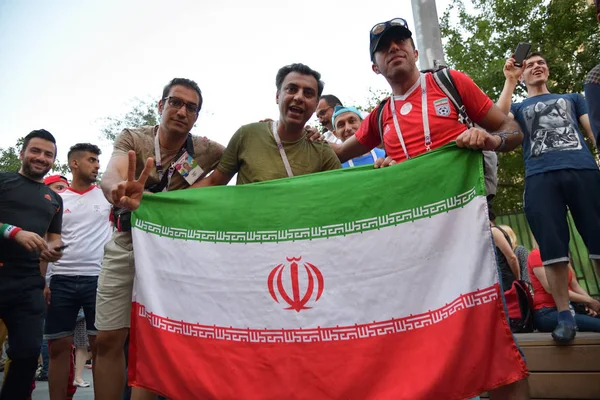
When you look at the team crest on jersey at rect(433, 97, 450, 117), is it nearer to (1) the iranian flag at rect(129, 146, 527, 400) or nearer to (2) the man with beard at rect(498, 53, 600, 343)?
(1) the iranian flag at rect(129, 146, 527, 400)

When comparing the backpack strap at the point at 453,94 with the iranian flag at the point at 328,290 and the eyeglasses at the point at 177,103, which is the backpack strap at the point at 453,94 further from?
the eyeglasses at the point at 177,103

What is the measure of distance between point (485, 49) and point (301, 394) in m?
14.2

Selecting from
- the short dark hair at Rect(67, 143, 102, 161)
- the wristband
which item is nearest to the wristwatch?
the wristband

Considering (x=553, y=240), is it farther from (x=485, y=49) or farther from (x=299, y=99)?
(x=485, y=49)

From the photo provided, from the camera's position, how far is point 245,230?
109 inches

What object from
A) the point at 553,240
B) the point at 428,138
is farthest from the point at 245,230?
the point at 553,240

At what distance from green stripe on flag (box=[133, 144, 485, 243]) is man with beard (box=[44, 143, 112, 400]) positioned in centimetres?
159

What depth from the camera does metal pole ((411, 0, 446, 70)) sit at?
4699 mm

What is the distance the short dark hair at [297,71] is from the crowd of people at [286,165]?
10mm

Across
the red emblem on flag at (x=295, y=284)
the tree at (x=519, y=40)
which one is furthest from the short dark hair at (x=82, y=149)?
the tree at (x=519, y=40)

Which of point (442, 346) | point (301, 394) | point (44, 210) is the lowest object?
point (301, 394)

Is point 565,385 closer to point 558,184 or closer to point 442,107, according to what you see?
point 558,184

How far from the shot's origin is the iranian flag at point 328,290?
88.4 inches

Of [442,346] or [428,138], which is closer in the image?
[442,346]
